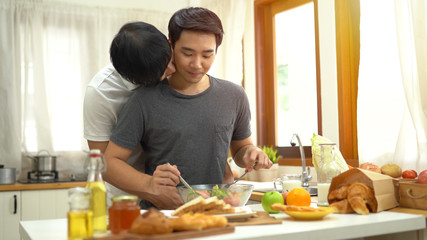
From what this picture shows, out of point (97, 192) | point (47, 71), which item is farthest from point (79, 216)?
point (47, 71)

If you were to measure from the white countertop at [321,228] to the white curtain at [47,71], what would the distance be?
2.87 m

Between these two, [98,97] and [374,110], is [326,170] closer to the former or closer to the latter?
[98,97]

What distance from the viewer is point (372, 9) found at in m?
2.71

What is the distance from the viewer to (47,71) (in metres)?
4.26

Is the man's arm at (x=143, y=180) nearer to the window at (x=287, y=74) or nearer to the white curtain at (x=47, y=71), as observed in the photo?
the window at (x=287, y=74)

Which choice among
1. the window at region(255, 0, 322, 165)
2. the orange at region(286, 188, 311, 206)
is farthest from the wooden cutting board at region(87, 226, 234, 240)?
the window at region(255, 0, 322, 165)

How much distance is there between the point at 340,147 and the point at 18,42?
2905 mm

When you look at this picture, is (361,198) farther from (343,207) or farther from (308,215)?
(308,215)

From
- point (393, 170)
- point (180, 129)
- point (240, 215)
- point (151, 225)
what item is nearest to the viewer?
point (151, 225)

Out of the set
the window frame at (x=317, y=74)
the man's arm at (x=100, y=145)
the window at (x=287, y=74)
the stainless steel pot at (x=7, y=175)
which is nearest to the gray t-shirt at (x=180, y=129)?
the man's arm at (x=100, y=145)

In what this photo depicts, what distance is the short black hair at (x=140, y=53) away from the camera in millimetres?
1701

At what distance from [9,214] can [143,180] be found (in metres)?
2.39

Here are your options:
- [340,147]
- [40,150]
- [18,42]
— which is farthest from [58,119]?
[340,147]

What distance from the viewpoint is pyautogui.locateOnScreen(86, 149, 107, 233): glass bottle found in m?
1.16
